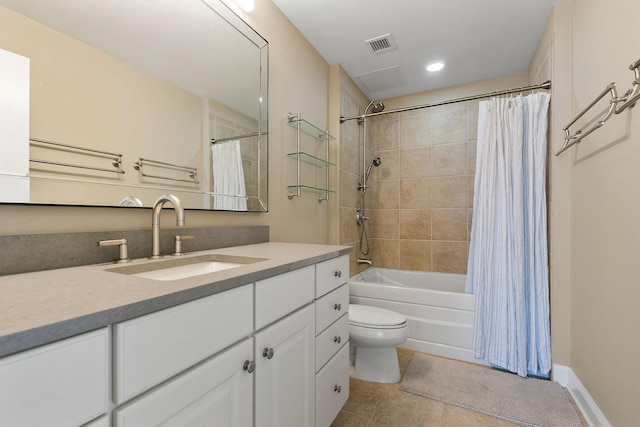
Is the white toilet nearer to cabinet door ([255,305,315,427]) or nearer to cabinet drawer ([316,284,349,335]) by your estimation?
cabinet drawer ([316,284,349,335])

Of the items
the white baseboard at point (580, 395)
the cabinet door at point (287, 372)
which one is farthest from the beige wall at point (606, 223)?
the cabinet door at point (287, 372)

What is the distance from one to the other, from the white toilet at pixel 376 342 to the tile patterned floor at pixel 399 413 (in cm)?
12

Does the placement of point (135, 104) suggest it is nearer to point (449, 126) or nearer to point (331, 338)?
point (331, 338)

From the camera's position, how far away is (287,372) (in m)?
1.03

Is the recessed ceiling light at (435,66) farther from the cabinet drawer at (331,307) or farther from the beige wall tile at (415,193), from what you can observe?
the cabinet drawer at (331,307)

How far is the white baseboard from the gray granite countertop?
174 centimetres

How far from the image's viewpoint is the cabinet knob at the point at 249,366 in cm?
84

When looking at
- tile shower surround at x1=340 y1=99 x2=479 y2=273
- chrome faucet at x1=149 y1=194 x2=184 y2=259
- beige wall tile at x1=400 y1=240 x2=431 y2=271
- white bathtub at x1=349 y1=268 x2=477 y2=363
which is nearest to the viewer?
chrome faucet at x1=149 y1=194 x2=184 y2=259

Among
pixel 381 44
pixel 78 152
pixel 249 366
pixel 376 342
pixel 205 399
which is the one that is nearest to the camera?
pixel 205 399

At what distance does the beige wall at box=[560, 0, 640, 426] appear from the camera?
1.15 m

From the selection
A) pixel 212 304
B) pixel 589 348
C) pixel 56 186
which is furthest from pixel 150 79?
pixel 589 348

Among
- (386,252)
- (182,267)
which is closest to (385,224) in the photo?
(386,252)

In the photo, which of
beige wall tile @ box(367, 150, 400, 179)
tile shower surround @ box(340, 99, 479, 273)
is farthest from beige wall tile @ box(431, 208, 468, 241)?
beige wall tile @ box(367, 150, 400, 179)

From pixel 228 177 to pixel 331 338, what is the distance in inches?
37.4
